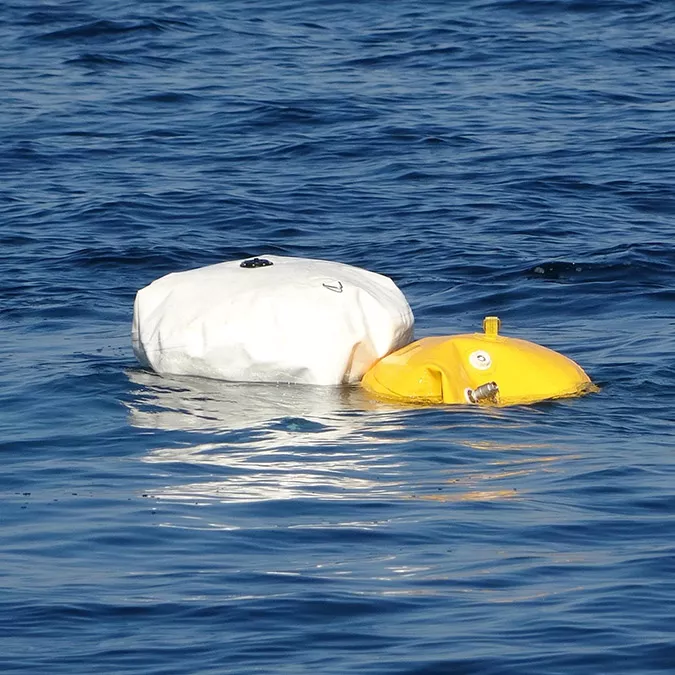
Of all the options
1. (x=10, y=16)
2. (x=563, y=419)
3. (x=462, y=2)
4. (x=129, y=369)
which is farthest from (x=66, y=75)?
(x=563, y=419)

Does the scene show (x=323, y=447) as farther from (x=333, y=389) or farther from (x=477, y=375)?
(x=477, y=375)

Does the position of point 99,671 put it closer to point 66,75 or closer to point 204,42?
point 66,75

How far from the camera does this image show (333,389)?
8102 mm

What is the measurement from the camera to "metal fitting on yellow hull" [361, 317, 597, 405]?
25.5ft

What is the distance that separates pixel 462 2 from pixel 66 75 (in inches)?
249

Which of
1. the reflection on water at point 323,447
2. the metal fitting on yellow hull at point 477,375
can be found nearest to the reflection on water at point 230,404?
the reflection on water at point 323,447

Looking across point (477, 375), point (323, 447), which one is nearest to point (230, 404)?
point (323, 447)

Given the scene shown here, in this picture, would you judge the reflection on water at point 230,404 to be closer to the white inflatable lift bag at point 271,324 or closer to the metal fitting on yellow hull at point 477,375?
the white inflatable lift bag at point 271,324

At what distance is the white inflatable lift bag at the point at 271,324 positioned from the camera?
802cm

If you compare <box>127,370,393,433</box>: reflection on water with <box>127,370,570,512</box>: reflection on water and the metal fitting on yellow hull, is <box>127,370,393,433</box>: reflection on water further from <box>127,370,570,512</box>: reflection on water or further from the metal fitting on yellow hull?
the metal fitting on yellow hull

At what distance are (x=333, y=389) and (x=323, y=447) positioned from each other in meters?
0.91

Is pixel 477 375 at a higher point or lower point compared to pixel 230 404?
higher

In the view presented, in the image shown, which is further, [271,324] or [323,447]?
[271,324]

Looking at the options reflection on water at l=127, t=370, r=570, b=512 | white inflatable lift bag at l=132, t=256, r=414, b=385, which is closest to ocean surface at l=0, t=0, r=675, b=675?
reflection on water at l=127, t=370, r=570, b=512
